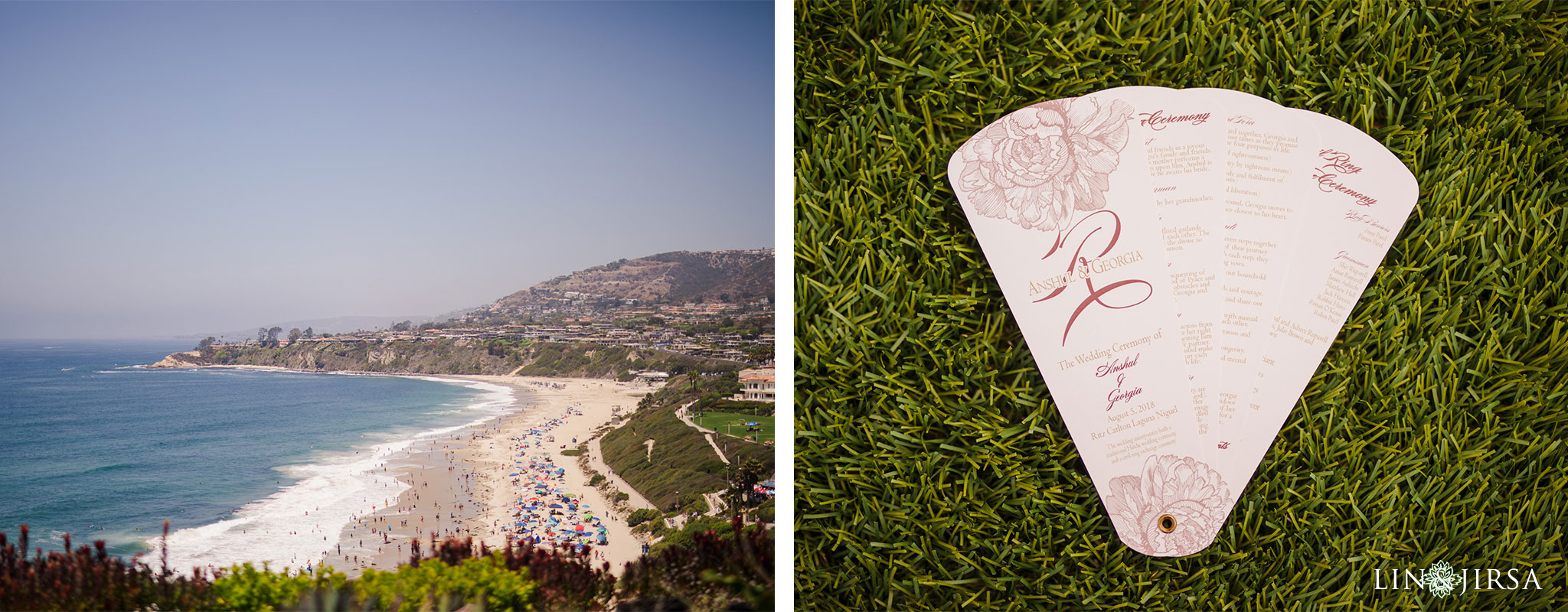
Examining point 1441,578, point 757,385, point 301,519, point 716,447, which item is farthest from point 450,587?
point 1441,578

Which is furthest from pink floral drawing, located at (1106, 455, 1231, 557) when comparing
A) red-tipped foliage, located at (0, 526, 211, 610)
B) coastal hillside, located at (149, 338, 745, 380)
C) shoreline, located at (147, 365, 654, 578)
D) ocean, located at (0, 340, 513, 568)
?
red-tipped foliage, located at (0, 526, 211, 610)

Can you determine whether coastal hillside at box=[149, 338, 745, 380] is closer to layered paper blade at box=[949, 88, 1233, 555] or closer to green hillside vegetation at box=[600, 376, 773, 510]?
green hillside vegetation at box=[600, 376, 773, 510]

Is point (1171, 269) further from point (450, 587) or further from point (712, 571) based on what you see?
point (450, 587)

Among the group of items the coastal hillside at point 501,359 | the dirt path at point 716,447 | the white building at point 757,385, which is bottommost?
the dirt path at point 716,447

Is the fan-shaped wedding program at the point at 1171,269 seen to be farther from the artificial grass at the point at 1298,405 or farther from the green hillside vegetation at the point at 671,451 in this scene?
the green hillside vegetation at the point at 671,451

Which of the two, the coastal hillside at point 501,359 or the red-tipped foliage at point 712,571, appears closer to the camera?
the red-tipped foliage at point 712,571

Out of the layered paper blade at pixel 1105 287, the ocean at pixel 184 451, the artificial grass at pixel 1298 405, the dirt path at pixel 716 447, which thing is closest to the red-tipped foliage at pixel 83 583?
the ocean at pixel 184 451

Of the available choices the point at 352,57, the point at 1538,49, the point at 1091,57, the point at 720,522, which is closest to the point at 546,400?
the point at 720,522
